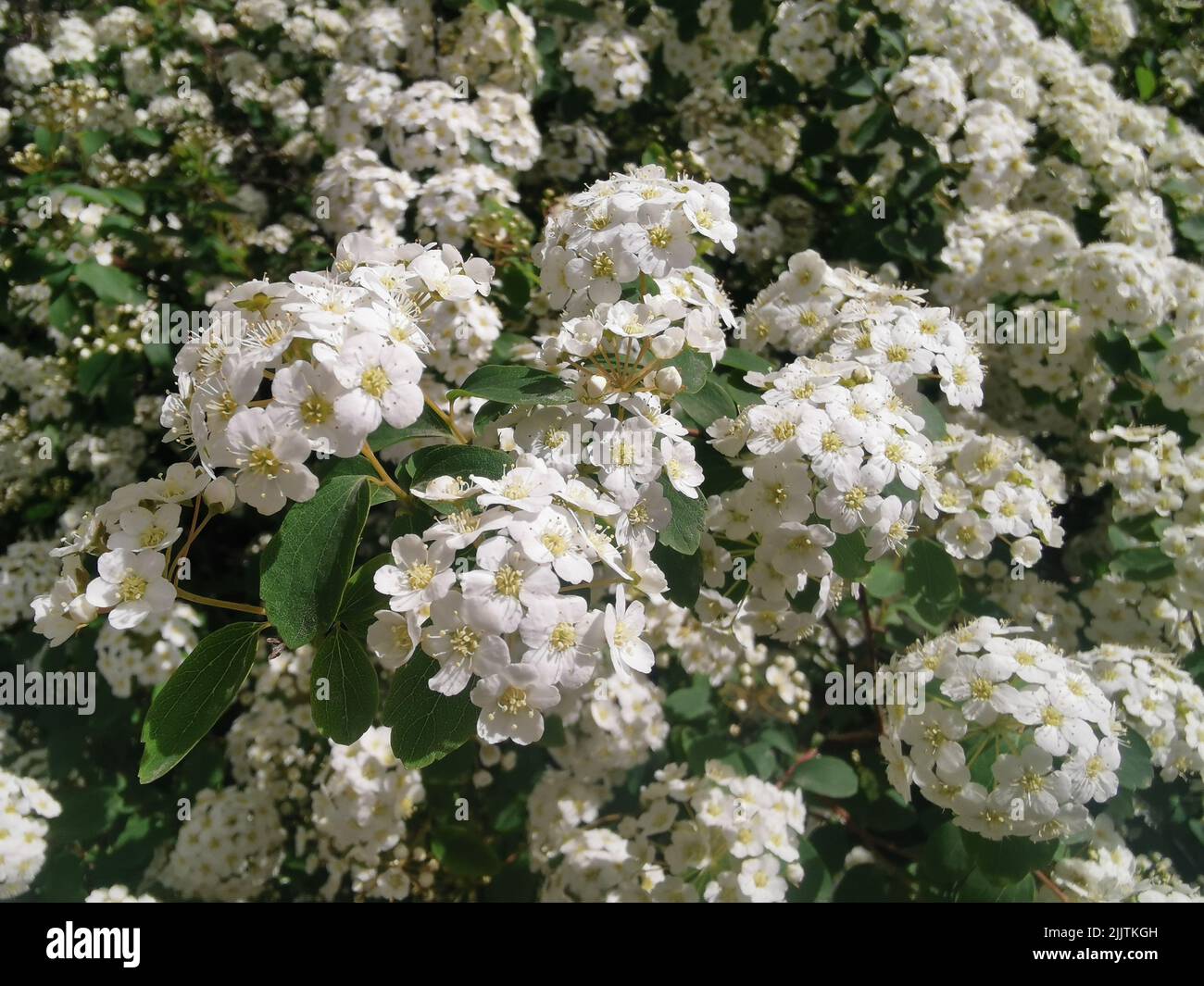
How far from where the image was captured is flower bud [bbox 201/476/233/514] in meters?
1.50

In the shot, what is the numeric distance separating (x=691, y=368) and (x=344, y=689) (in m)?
0.96

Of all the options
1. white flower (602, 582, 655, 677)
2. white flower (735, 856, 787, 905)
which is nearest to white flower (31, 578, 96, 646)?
white flower (602, 582, 655, 677)

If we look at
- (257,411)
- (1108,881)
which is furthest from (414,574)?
(1108,881)

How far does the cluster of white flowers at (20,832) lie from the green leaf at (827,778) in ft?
8.38

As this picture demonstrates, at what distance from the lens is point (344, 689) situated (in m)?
1.50

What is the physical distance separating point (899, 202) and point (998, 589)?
1.69 m

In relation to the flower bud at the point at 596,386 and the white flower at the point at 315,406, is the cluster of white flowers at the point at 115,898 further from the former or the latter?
the flower bud at the point at 596,386

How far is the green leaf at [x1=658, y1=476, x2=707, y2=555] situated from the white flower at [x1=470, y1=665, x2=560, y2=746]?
436mm

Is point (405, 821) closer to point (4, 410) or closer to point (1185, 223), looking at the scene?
point (4, 410)

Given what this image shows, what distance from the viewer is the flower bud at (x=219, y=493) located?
150cm

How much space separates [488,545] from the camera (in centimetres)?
135

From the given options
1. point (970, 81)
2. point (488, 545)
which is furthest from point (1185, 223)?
point (488, 545)

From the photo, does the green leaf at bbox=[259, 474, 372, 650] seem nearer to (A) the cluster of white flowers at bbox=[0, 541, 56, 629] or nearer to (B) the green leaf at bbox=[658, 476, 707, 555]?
(B) the green leaf at bbox=[658, 476, 707, 555]

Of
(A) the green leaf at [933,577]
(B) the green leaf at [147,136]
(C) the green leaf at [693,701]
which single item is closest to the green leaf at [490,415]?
(A) the green leaf at [933,577]
